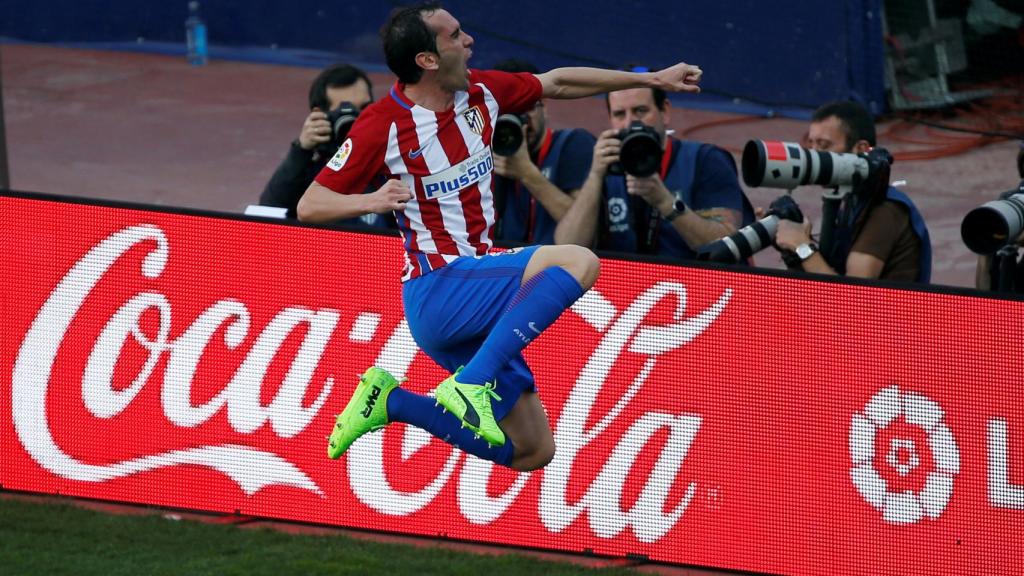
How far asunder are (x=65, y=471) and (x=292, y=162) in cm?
184

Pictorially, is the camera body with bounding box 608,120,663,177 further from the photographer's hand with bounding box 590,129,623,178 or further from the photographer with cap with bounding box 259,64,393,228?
the photographer with cap with bounding box 259,64,393,228

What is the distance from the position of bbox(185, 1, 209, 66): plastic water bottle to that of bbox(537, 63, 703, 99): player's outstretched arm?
11.4 metres

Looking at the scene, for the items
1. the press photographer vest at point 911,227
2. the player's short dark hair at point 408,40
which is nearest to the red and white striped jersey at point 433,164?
the player's short dark hair at point 408,40

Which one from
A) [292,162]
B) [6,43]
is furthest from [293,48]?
[292,162]

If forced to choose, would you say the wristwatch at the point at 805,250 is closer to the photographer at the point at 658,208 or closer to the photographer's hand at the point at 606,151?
the photographer at the point at 658,208

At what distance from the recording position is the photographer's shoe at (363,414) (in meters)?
6.10

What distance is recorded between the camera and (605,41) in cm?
1584

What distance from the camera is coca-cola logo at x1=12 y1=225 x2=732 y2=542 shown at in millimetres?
7074

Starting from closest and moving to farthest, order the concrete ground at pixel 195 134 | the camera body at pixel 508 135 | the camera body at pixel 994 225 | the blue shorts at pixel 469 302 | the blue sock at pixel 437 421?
the blue shorts at pixel 469 302
the blue sock at pixel 437 421
the camera body at pixel 994 225
the camera body at pixel 508 135
the concrete ground at pixel 195 134

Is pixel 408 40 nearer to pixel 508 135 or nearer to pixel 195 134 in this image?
pixel 508 135

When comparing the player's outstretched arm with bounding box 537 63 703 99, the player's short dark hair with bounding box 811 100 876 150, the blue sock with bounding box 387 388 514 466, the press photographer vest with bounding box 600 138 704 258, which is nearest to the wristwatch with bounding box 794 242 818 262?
the player's short dark hair with bounding box 811 100 876 150

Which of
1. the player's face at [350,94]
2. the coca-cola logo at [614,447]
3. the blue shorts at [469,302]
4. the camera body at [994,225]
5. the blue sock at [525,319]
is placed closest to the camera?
the blue sock at [525,319]

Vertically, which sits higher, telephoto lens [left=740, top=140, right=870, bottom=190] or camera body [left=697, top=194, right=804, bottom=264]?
telephoto lens [left=740, top=140, right=870, bottom=190]

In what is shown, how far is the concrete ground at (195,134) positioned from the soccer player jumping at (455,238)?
17.8ft
